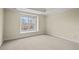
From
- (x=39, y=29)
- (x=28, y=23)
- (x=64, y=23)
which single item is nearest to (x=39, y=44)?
(x=39, y=29)

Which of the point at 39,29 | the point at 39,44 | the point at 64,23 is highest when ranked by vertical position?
the point at 64,23

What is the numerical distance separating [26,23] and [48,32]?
1.54 ft

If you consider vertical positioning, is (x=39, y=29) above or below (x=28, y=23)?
below

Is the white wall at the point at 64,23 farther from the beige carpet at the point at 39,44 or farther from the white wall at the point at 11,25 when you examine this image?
the white wall at the point at 11,25

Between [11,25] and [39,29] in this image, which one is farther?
[39,29]

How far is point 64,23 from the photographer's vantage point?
A: 1812 mm

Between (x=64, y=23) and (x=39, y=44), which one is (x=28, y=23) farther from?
(x=64, y=23)

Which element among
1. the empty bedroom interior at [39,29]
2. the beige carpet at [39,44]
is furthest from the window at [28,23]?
the beige carpet at [39,44]

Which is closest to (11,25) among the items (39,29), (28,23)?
(28,23)

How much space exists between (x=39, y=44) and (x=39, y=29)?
303mm

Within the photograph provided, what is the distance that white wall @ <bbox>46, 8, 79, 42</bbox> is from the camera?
176cm
